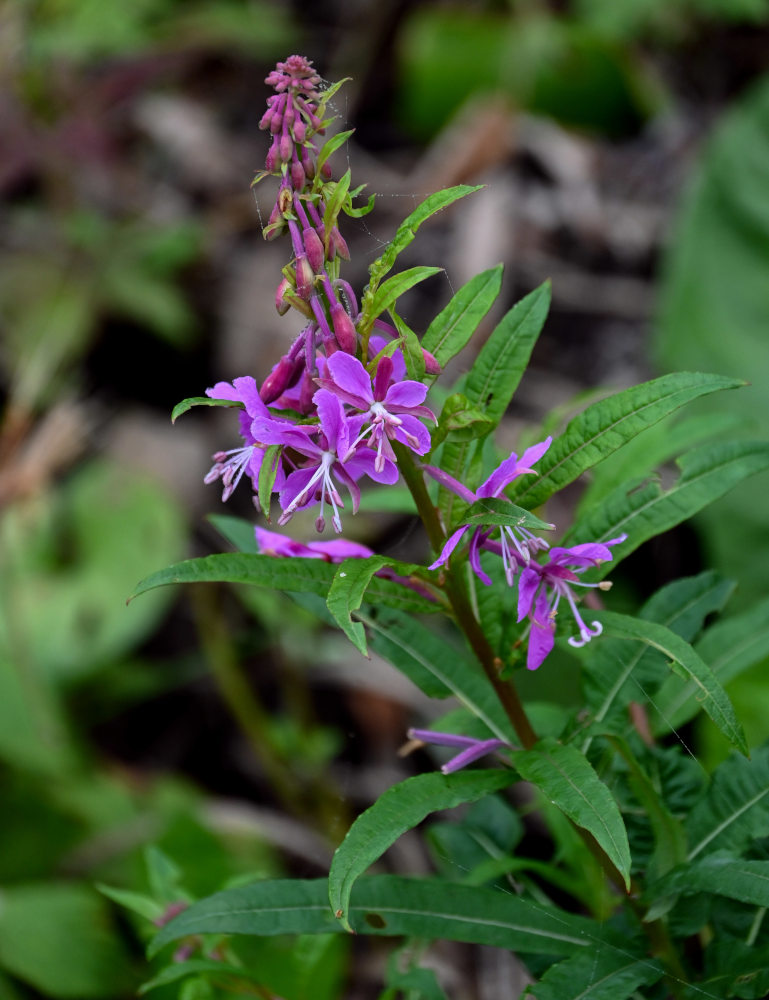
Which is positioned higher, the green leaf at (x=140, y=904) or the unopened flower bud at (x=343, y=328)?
the unopened flower bud at (x=343, y=328)

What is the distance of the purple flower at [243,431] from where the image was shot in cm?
101

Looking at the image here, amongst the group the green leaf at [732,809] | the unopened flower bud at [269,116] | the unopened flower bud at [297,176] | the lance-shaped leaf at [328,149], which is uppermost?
the unopened flower bud at [269,116]

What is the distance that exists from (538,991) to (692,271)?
107 inches

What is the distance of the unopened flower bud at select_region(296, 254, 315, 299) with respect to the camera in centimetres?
98

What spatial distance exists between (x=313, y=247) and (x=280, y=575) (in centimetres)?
37

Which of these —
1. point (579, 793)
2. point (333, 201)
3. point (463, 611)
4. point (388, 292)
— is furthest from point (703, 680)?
point (333, 201)

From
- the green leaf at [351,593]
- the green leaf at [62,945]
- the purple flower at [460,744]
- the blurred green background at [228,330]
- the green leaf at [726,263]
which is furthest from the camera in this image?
the green leaf at [726,263]

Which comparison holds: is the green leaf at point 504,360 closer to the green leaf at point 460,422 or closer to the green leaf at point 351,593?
the green leaf at point 460,422

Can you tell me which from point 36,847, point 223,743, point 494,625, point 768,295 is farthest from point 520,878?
point 768,295

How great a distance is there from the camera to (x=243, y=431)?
114 cm

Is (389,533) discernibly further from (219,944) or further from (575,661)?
(219,944)

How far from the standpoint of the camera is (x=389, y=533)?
334cm

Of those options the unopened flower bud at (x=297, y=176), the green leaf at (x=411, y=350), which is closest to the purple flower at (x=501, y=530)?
the green leaf at (x=411, y=350)

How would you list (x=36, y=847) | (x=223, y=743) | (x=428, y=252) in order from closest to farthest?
(x=36, y=847) → (x=223, y=743) → (x=428, y=252)
